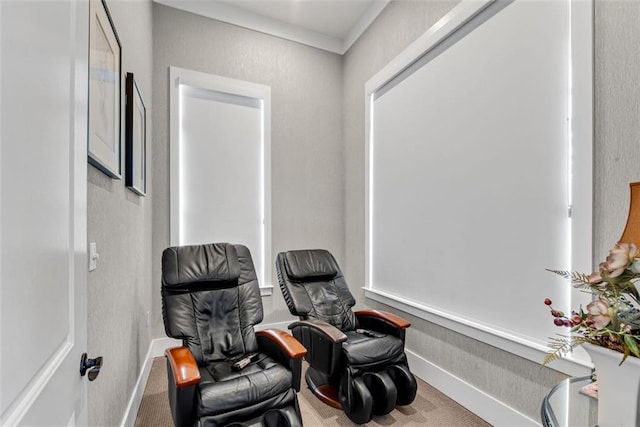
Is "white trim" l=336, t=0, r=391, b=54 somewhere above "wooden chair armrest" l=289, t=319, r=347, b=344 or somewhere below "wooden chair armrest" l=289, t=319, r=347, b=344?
above

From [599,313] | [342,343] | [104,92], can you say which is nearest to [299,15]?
[104,92]

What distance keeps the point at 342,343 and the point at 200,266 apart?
1.04 metres

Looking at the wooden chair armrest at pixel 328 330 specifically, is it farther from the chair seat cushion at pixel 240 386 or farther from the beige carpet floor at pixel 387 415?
the beige carpet floor at pixel 387 415

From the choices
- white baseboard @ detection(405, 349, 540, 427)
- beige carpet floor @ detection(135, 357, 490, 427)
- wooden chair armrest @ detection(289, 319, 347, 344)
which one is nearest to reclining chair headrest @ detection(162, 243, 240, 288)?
wooden chair armrest @ detection(289, 319, 347, 344)

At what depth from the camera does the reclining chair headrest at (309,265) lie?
2.46 m

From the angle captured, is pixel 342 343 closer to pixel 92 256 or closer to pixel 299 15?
pixel 92 256

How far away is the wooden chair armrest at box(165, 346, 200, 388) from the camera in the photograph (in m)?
1.38

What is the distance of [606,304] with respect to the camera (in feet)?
2.71

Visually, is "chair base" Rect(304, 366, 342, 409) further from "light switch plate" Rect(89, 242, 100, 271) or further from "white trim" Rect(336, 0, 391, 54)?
"white trim" Rect(336, 0, 391, 54)

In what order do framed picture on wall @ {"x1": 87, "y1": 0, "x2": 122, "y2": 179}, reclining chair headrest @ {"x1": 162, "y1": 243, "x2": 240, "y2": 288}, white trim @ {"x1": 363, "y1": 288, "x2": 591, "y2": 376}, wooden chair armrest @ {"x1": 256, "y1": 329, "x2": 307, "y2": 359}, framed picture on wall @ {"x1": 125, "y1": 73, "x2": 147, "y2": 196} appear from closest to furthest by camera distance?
1. framed picture on wall @ {"x1": 87, "y1": 0, "x2": 122, "y2": 179}
2. white trim @ {"x1": 363, "y1": 288, "x2": 591, "y2": 376}
3. wooden chair armrest @ {"x1": 256, "y1": 329, "x2": 307, "y2": 359}
4. framed picture on wall @ {"x1": 125, "y1": 73, "x2": 147, "y2": 196}
5. reclining chair headrest @ {"x1": 162, "y1": 243, "x2": 240, "y2": 288}

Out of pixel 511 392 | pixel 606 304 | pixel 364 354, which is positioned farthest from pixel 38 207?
pixel 511 392

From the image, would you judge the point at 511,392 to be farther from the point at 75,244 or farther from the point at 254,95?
the point at 254,95

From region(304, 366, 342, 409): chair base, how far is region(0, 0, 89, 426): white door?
163 centimetres

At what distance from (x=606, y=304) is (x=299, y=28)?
346 centimetres
